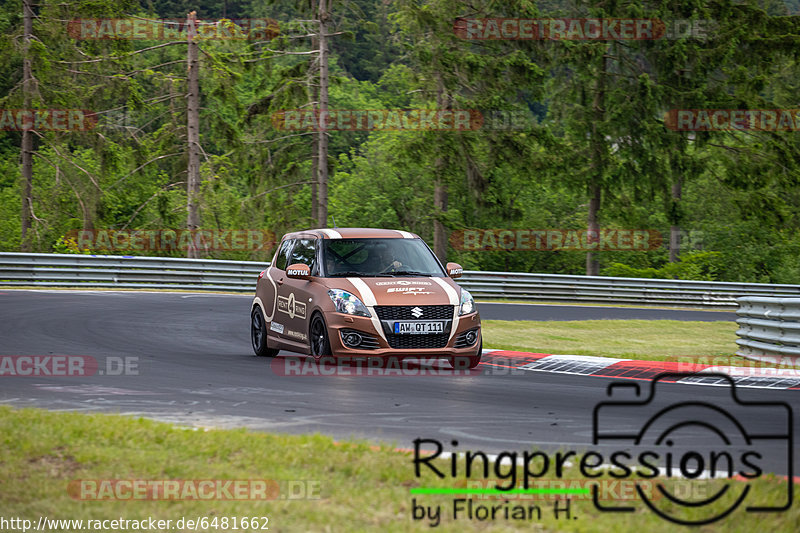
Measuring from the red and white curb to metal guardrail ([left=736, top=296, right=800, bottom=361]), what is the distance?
1113 millimetres

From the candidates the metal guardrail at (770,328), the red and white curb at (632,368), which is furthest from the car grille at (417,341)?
the metal guardrail at (770,328)

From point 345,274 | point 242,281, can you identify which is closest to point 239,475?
point 345,274

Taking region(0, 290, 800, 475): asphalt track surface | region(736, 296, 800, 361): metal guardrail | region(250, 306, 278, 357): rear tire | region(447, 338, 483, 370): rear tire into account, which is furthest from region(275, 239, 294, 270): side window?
region(736, 296, 800, 361): metal guardrail

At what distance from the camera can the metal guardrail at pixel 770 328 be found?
1371 centimetres

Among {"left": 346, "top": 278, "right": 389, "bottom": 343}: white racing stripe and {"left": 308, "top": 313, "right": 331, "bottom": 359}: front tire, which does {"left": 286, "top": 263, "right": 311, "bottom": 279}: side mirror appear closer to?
{"left": 308, "top": 313, "right": 331, "bottom": 359}: front tire

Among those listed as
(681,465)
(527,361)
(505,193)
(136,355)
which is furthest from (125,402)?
(505,193)

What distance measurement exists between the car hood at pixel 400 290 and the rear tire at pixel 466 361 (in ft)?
2.33

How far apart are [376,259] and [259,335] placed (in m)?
2.44

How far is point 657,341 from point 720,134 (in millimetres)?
21537

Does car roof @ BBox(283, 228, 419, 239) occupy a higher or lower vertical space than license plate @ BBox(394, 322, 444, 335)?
higher

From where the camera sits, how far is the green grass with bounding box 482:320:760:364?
49.6 ft

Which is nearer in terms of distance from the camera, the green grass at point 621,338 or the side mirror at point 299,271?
the side mirror at point 299,271

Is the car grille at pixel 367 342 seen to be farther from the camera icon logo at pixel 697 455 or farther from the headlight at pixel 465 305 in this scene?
the camera icon logo at pixel 697 455

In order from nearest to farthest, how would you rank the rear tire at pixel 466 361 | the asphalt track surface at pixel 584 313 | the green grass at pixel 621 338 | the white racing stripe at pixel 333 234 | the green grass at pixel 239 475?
the green grass at pixel 239 475 → the rear tire at pixel 466 361 → the white racing stripe at pixel 333 234 → the green grass at pixel 621 338 → the asphalt track surface at pixel 584 313
